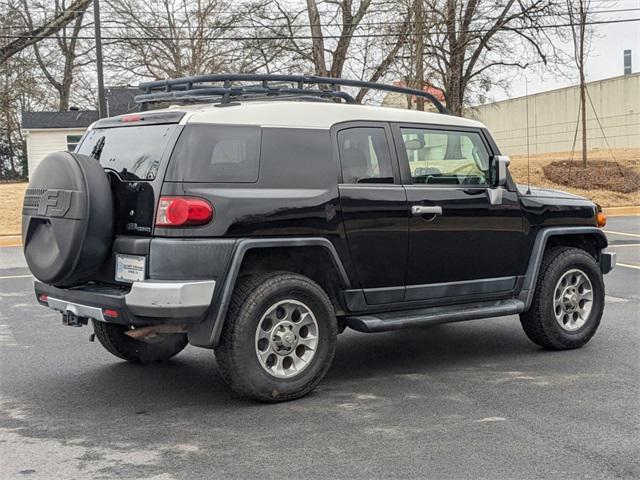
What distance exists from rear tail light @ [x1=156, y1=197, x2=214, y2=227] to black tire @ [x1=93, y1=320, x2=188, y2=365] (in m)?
1.60

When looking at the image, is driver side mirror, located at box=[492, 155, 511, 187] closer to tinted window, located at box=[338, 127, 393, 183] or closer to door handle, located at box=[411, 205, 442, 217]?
door handle, located at box=[411, 205, 442, 217]

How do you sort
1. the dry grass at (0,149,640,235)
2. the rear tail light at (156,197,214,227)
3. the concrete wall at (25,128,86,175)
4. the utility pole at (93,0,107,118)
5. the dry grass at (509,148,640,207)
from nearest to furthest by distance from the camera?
the rear tail light at (156,197,214,227), the dry grass at (0,149,640,235), the dry grass at (509,148,640,207), the utility pole at (93,0,107,118), the concrete wall at (25,128,86,175)

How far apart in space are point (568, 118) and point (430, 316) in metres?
39.2

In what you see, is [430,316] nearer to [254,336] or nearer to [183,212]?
[254,336]

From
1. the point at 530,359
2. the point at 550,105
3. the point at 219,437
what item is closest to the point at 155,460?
the point at 219,437

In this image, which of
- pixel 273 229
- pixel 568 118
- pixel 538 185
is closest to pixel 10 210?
pixel 538 185

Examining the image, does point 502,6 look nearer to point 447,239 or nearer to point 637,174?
point 637,174

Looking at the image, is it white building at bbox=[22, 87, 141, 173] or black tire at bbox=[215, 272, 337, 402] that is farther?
white building at bbox=[22, 87, 141, 173]

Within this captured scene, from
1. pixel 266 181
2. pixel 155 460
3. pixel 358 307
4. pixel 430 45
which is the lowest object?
pixel 155 460

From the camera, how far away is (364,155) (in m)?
6.12

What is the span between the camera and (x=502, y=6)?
28594mm

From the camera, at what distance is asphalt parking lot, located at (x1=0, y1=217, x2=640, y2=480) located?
14.4 ft

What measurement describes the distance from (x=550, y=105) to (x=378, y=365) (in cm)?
4007

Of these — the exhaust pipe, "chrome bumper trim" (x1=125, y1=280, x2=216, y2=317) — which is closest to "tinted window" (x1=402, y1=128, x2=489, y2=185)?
"chrome bumper trim" (x1=125, y1=280, x2=216, y2=317)
